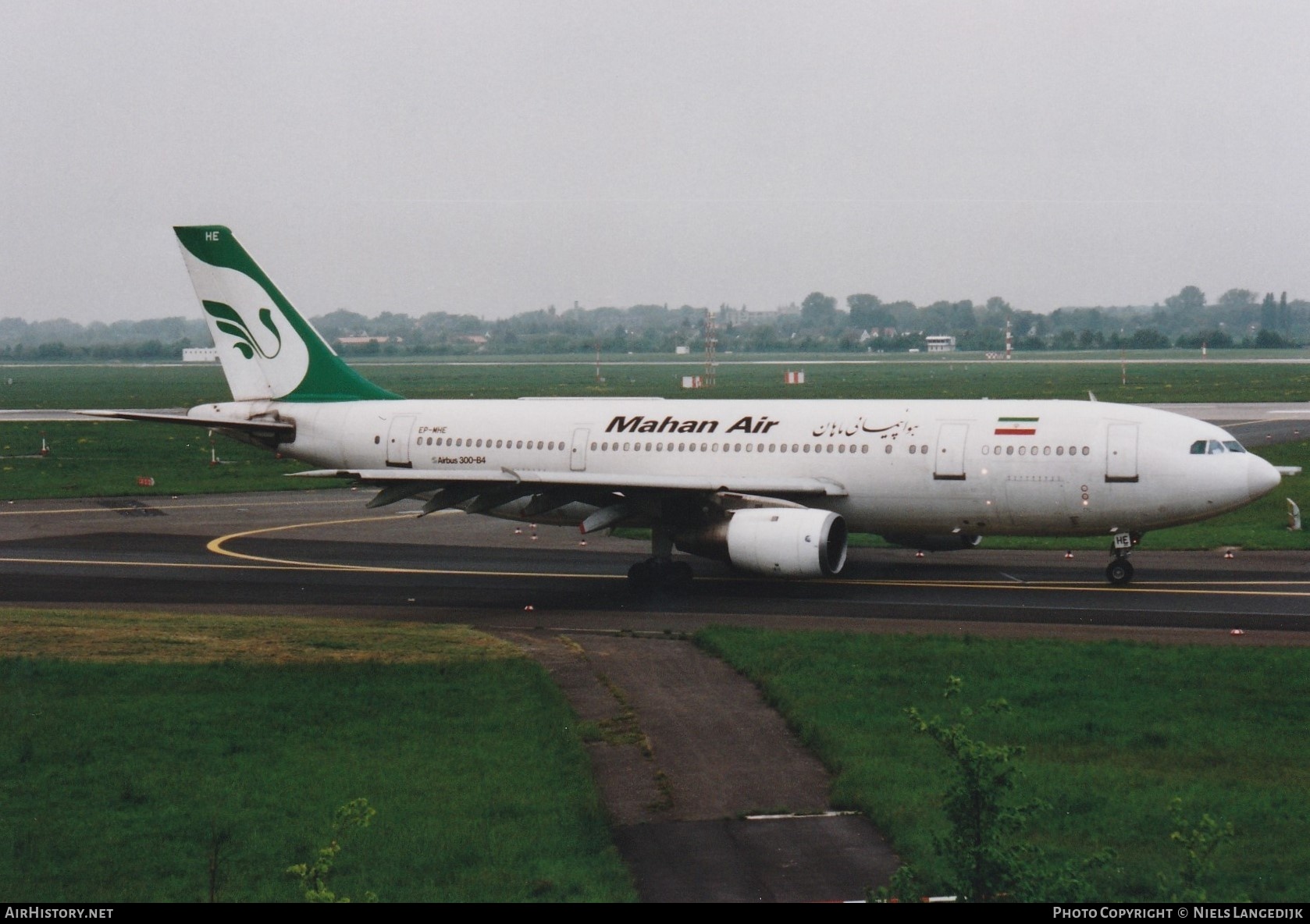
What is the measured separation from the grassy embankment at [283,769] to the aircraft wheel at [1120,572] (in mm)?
14585

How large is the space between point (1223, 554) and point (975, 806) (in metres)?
26.6

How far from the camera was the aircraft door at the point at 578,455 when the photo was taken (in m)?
35.6

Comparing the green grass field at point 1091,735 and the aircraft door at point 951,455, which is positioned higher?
the aircraft door at point 951,455

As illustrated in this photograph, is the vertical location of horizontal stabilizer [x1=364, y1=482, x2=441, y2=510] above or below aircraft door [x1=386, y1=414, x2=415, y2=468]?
below

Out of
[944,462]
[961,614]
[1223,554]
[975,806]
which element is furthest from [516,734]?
[1223,554]

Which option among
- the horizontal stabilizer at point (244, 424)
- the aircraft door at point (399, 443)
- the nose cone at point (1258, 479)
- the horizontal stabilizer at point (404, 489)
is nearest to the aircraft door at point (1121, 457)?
the nose cone at point (1258, 479)

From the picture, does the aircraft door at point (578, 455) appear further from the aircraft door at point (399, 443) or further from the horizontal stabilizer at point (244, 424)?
the horizontal stabilizer at point (244, 424)

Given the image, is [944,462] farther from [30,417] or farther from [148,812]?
[30,417]

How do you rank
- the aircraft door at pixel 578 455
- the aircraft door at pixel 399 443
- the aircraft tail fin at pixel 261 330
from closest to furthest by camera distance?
the aircraft door at pixel 578 455
the aircraft door at pixel 399 443
the aircraft tail fin at pixel 261 330

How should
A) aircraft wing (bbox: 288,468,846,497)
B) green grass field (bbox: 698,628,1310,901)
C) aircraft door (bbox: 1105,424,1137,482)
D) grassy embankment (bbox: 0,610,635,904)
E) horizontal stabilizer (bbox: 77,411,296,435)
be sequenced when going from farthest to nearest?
1. horizontal stabilizer (bbox: 77,411,296,435)
2. aircraft wing (bbox: 288,468,846,497)
3. aircraft door (bbox: 1105,424,1137,482)
4. green grass field (bbox: 698,628,1310,901)
5. grassy embankment (bbox: 0,610,635,904)

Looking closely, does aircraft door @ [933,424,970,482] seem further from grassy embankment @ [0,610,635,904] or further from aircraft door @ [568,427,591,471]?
grassy embankment @ [0,610,635,904]

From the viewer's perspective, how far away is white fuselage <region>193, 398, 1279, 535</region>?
30688 millimetres

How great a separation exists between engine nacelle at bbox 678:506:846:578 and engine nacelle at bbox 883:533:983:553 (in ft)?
9.36

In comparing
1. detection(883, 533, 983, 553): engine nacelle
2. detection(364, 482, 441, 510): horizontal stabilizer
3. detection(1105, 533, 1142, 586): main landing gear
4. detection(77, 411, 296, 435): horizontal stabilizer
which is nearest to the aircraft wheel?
detection(1105, 533, 1142, 586): main landing gear
